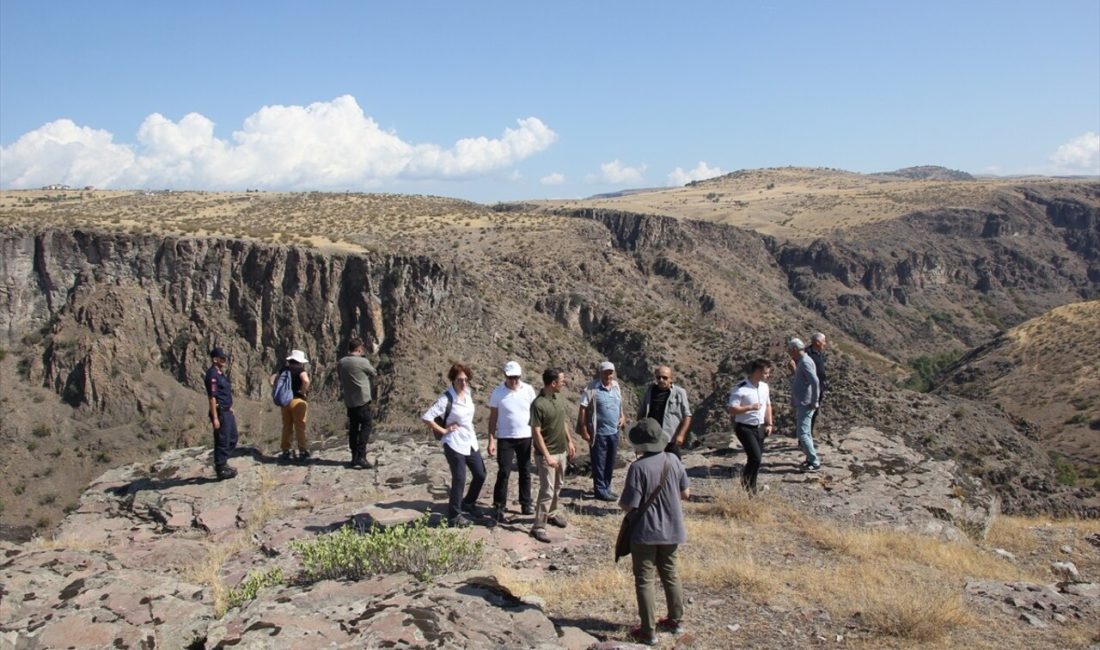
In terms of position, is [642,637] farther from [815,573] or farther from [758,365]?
[758,365]

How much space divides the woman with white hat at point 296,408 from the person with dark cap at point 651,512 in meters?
6.80

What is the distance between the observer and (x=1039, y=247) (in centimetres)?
10325

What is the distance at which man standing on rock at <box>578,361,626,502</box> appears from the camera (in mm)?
9094

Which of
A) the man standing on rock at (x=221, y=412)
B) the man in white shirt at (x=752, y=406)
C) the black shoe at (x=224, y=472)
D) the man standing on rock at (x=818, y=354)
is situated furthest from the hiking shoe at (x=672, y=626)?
the black shoe at (x=224, y=472)

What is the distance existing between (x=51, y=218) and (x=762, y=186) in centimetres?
14989

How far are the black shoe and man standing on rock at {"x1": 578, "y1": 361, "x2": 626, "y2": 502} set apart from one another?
17.9 ft

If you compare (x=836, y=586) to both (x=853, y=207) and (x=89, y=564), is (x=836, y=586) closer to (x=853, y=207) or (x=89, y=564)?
(x=89, y=564)

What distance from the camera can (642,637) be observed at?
579 centimetres

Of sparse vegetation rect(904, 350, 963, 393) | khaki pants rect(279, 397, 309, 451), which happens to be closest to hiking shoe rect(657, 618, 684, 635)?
Answer: khaki pants rect(279, 397, 309, 451)

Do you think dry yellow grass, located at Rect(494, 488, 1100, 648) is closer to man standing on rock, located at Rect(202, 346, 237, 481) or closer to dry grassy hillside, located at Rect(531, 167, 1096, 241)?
man standing on rock, located at Rect(202, 346, 237, 481)

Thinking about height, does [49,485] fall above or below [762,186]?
below

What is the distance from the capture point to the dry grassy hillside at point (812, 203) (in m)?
110

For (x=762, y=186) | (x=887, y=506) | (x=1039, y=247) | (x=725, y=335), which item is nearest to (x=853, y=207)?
(x=1039, y=247)

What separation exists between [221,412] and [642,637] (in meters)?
7.19
